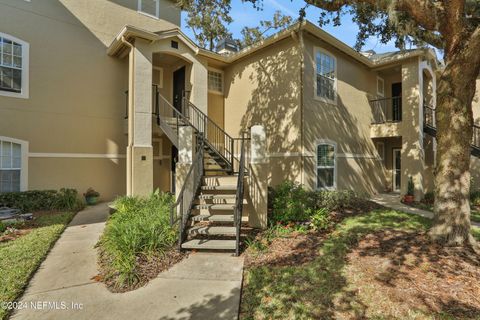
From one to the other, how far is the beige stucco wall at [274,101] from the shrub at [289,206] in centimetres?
210

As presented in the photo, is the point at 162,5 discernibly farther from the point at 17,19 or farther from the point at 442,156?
the point at 442,156

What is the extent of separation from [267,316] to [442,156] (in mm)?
4542

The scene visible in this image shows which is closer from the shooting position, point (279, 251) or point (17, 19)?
point (279, 251)

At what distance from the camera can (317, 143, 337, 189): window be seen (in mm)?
10125

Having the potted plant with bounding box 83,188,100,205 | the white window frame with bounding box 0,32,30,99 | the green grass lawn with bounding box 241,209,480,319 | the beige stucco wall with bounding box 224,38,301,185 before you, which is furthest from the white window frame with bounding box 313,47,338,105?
the white window frame with bounding box 0,32,30,99

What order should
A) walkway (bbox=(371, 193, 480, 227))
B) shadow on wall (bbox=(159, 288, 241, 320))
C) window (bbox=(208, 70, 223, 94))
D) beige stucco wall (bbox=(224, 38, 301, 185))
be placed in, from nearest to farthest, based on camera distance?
shadow on wall (bbox=(159, 288, 241, 320)), walkway (bbox=(371, 193, 480, 227)), beige stucco wall (bbox=(224, 38, 301, 185)), window (bbox=(208, 70, 223, 94))

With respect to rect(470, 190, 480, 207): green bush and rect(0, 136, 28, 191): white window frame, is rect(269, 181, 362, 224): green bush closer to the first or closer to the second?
rect(470, 190, 480, 207): green bush

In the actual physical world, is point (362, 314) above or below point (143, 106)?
below

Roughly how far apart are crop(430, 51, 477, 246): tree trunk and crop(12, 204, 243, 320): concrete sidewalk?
4.05m

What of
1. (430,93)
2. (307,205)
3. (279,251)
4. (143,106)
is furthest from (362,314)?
(430,93)

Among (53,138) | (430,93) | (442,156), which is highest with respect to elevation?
(430,93)

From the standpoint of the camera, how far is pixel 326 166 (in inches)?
409

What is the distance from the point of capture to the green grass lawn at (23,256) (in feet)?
13.0

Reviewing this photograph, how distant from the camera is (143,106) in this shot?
913 cm
